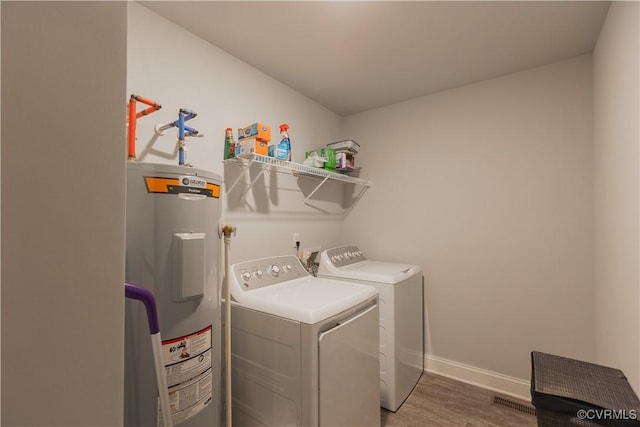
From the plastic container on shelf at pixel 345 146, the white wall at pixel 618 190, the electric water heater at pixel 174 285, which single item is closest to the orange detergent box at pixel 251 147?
the electric water heater at pixel 174 285

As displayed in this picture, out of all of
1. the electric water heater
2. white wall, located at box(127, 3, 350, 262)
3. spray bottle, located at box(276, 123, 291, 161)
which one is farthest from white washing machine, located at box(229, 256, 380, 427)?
spray bottle, located at box(276, 123, 291, 161)

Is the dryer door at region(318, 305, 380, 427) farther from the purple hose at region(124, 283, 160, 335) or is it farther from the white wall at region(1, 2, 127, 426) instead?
the white wall at region(1, 2, 127, 426)

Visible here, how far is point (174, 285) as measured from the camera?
3.54ft

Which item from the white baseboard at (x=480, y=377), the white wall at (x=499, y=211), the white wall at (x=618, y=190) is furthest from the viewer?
the white baseboard at (x=480, y=377)

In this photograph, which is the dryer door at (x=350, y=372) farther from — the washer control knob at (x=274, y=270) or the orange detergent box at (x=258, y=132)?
the orange detergent box at (x=258, y=132)

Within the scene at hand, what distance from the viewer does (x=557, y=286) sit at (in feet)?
6.57

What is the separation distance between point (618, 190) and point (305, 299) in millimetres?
1606

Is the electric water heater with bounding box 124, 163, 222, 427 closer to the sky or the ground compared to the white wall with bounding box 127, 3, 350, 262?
closer to the ground

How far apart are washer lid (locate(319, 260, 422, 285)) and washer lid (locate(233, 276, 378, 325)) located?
0.38 m

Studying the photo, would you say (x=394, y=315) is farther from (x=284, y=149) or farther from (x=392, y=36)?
(x=392, y=36)

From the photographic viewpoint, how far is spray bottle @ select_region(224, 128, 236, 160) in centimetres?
182

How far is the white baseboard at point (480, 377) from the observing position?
2.09 m

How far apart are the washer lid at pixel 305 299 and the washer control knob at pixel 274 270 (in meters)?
0.07

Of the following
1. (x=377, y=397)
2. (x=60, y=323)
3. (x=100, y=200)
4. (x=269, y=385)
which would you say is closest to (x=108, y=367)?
(x=60, y=323)
